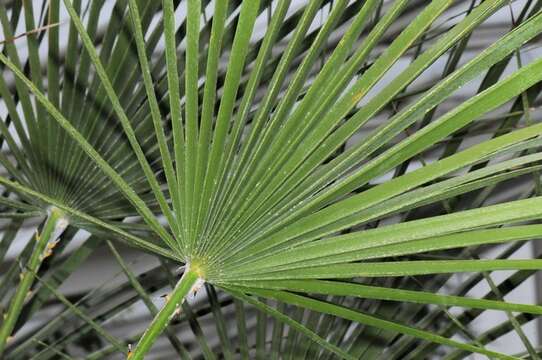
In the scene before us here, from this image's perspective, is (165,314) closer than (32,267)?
Yes

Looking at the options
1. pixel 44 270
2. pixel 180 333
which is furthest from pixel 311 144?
pixel 180 333

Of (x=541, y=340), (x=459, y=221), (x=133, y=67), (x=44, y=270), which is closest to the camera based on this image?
(x=459, y=221)

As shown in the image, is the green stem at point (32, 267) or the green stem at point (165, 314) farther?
the green stem at point (32, 267)

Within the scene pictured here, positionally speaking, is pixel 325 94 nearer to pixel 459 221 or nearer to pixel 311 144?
pixel 311 144

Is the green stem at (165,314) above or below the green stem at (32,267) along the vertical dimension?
below
